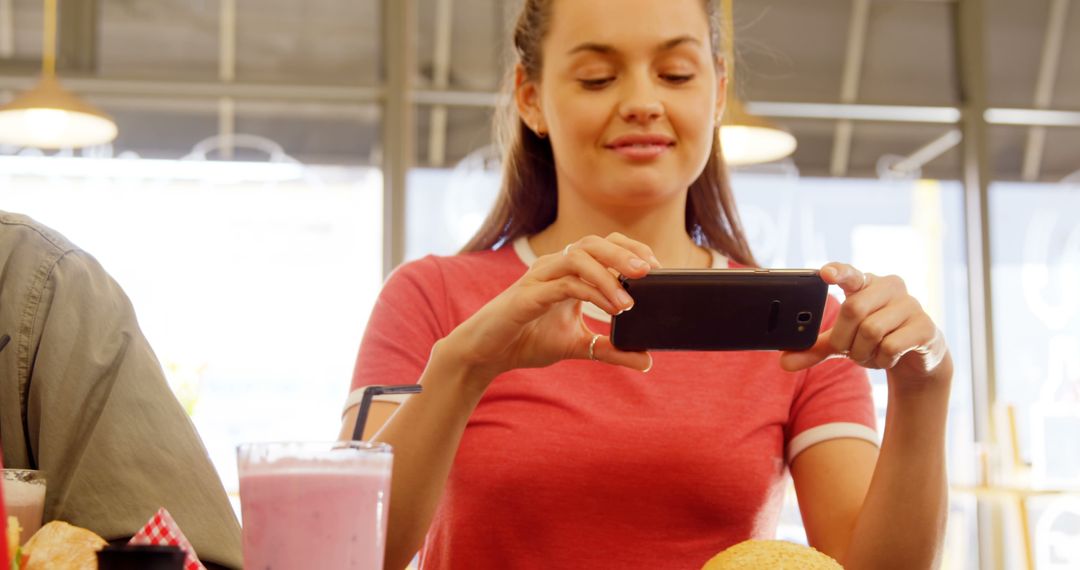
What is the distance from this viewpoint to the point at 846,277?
3.84 feet

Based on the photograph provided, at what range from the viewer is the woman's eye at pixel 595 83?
5.13ft

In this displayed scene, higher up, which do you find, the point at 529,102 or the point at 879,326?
the point at 529,102

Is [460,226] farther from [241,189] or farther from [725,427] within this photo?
[725,427]

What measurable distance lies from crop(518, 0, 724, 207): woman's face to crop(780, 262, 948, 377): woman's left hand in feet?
1.29

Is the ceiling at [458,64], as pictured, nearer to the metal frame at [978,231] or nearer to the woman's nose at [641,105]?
the metal frame at [978,231]

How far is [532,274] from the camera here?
121 cm

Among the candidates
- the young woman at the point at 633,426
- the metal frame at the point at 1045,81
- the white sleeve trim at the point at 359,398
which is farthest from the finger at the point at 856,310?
the metal frame at the point at 1045,81

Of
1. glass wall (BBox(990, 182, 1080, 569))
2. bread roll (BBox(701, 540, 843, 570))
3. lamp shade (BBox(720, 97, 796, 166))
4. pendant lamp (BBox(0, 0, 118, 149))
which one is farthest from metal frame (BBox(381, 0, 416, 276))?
bread roll (BBox(701, 540, 843, 570))

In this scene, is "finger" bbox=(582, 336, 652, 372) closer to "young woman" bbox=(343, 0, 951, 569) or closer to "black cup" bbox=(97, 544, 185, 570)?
"young woman" bbox=(343, 0, 951, 569)

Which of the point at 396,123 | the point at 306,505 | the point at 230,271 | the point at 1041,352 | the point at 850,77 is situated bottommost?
the point at 1041,352

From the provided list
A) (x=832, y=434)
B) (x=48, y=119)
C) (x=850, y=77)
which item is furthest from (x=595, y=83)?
(x=850, y=77)

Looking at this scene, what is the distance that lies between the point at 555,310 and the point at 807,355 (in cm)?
28

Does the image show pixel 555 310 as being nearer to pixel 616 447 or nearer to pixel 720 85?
pixel 616 447

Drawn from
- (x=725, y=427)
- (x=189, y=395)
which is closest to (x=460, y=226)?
(x=189, y=395)
